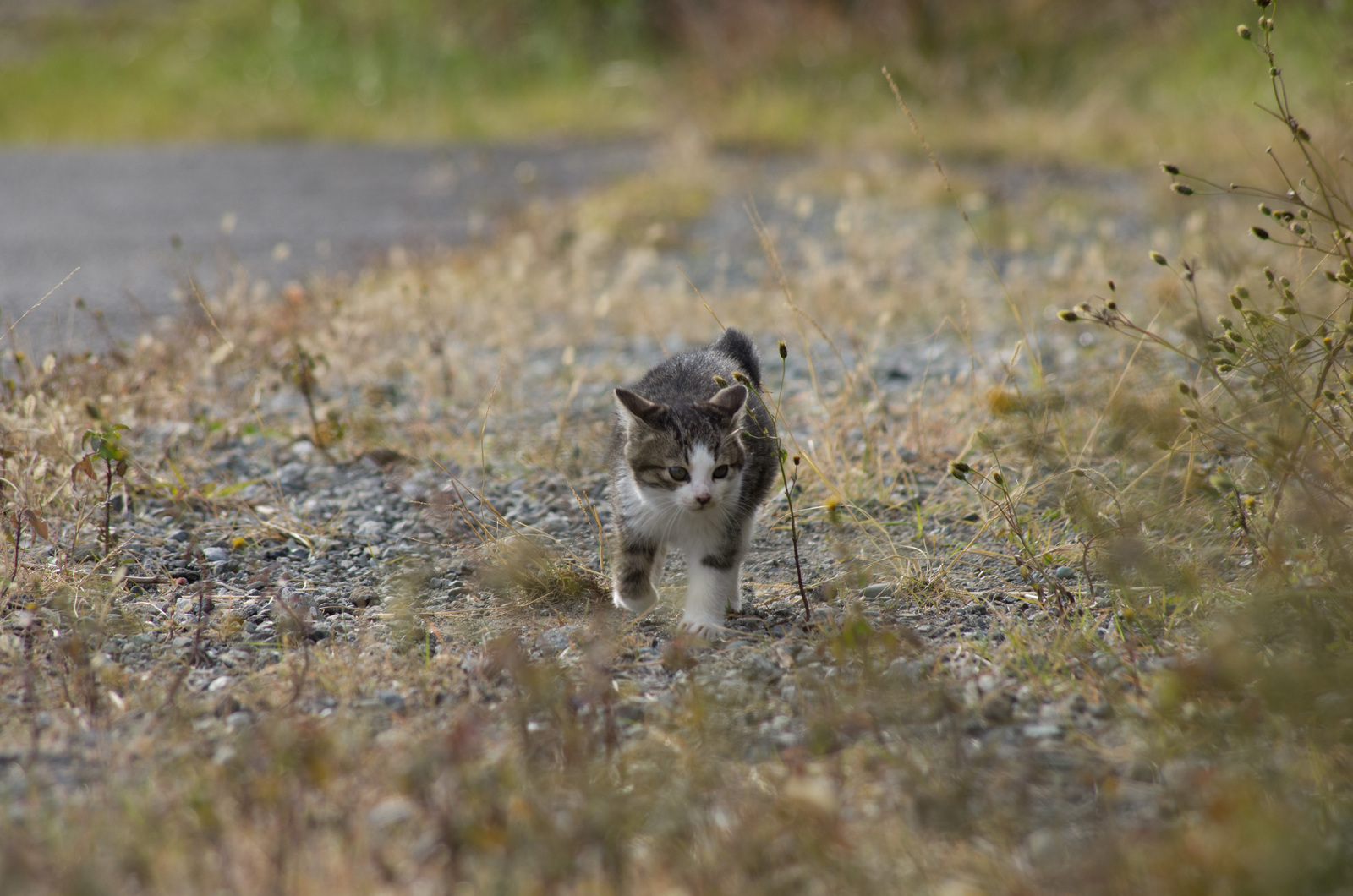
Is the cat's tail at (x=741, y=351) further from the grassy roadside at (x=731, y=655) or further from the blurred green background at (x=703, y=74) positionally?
the blurred green background at (x=703, y=74)

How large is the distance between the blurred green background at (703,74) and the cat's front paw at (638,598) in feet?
20.9

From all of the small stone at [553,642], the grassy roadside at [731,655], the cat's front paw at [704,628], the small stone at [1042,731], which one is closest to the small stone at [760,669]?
the grassy roadside at [731,655]

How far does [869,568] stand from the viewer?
3.41 meters

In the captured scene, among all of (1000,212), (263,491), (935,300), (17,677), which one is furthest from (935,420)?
(1000,212)

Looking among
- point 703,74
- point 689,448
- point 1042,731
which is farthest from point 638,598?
point 703,74

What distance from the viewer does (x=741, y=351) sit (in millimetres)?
3906

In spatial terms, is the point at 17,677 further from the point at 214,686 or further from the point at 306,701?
the point at 306,701

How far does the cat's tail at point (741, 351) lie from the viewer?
3.87 meters

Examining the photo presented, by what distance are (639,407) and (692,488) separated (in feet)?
0.97

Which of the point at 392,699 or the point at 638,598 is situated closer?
the point at 392,699

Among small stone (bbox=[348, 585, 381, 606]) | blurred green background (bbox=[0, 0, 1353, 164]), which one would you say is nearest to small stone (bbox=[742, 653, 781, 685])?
small stone (bbox=[348, 585, 381, 606])

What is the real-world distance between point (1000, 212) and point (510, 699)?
632 cm

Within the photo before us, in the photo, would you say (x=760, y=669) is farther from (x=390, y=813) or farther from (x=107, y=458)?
(x=107, y=458)

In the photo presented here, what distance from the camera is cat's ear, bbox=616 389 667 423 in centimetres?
329
